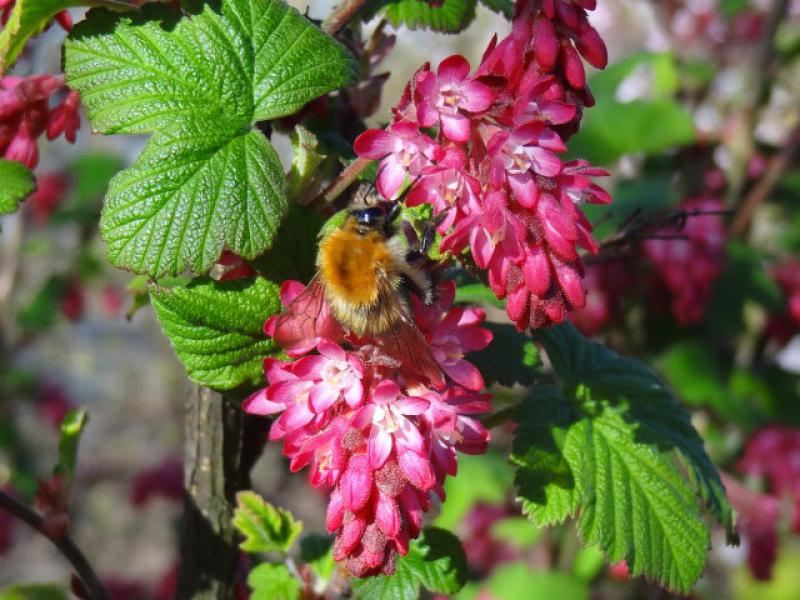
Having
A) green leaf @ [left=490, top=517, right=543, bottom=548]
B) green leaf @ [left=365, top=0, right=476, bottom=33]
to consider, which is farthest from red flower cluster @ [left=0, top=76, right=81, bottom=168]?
green leaf @ [left=490, top=517, right=543, bottom=548]

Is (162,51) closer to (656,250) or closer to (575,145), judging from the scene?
(656,250)

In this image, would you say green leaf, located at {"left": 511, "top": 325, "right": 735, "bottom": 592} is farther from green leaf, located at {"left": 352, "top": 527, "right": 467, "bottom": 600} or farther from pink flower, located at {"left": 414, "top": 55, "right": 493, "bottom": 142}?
pink flower, located at {"left": 414, "top": 55, "right": 493, "bottom": 142}

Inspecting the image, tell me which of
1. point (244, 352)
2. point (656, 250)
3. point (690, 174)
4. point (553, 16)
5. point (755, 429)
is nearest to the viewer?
point (553, 16)

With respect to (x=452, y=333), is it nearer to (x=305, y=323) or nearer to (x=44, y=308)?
(x=305, y=323)

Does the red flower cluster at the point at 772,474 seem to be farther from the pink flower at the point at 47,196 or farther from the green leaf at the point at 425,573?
the pink flower at the point at 47,196

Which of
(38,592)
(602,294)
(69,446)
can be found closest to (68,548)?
(69,446)

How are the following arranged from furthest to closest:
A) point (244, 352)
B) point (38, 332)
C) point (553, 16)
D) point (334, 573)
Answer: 1. point (38, 332)
2. point (334, 573)
3. point (244, 352)
4. point (553, 16)

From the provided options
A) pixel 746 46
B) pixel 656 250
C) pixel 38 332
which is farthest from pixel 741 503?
pixel 38 332
